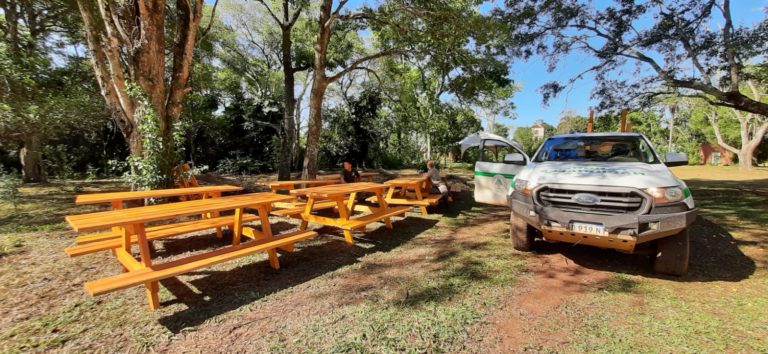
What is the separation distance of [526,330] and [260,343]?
6.81ft

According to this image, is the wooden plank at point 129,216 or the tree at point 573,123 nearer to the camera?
the wooden plank at point 129,216

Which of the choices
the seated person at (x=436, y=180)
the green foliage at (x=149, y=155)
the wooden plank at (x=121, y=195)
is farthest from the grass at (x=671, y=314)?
the green foliage at (x=149, y=155)

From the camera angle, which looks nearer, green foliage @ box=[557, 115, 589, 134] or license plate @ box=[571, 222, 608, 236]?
license plate @ box=[571, 222, 608, 236]

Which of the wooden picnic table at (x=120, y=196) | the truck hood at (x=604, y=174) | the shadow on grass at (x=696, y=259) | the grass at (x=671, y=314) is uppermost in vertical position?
the truck hood at (x=604, y=174)

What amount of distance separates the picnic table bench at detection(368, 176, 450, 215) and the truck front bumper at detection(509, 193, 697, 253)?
3.23 m

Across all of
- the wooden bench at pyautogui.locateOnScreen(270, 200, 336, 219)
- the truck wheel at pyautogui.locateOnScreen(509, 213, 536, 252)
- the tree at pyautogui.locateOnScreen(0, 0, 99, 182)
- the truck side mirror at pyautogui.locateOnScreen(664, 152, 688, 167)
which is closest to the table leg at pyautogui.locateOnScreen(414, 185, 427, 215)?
the wooden bench at pyautogui.locateOnScreen(270, 200, 336, 219)

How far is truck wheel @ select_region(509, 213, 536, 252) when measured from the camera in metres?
4.43

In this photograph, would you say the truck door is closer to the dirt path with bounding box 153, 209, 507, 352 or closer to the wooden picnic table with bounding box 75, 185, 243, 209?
the dirt path with bounding box 153, 209, 507, 352

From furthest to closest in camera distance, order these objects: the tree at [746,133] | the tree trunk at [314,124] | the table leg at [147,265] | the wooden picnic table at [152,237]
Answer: the tree at [746,133], the tree trunk at [314,124], the table leg at [147,265], the wooden picnic table at [152,237]

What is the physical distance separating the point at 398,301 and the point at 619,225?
2310 mm

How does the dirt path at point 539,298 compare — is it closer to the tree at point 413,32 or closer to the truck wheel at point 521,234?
the truck wheel at point 521,234

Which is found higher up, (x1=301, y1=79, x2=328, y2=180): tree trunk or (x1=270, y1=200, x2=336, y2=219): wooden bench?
(x1=301, y1=79, x2=328, y2=180): tree trunk

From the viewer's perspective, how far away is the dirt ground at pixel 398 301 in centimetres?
252

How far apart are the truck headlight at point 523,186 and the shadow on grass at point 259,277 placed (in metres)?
1.91
